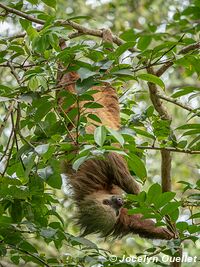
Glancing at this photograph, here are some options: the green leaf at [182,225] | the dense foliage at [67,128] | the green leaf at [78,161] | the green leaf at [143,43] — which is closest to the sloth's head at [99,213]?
the dense foliage at [67,128]

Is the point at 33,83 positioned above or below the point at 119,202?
above

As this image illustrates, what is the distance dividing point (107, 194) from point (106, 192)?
0.05 metres

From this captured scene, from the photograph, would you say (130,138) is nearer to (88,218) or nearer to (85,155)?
(85,155)

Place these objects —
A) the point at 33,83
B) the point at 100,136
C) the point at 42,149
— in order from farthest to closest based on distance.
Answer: the point at 33,83 < the point at 42,149 < the point at 100,136

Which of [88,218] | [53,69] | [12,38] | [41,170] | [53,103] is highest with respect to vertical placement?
[12,38]

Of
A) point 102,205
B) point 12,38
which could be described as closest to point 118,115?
point 102,205

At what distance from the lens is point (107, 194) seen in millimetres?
3309

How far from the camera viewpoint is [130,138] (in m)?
2.23

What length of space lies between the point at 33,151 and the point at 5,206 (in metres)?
0.49

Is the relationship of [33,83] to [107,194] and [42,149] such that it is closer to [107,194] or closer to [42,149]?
[42,149]

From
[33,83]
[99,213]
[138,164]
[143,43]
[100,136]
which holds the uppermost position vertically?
[143,43]

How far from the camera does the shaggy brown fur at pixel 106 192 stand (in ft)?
10.4

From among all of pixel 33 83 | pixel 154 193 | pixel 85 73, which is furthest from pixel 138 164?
pixel 33 83

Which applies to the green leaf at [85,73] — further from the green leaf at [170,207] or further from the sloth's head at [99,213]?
the sloth's head at [99,213]
